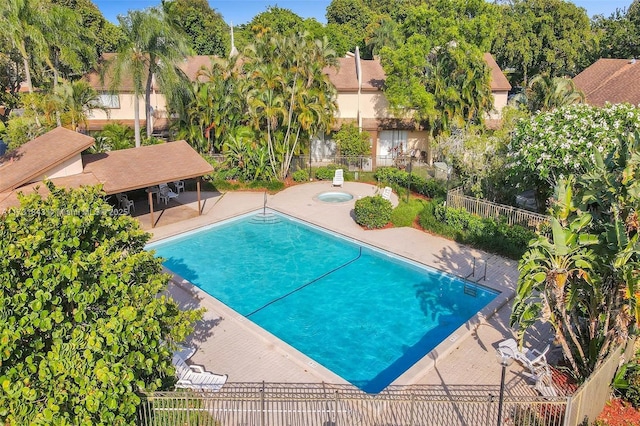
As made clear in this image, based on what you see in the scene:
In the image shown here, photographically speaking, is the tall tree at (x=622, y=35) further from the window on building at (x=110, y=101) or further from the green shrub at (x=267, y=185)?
the window on building at (x=110, y=101)

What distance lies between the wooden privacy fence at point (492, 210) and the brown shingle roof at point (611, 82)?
495 inches

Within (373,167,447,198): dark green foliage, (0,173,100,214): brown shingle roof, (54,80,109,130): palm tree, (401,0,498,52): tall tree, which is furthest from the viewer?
(401,0,498,52): tall tree

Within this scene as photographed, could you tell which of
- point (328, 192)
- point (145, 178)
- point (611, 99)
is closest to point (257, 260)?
point (145, 178)

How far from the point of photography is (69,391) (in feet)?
23.2

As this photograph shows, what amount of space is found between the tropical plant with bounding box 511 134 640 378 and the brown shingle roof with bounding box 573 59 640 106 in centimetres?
2026

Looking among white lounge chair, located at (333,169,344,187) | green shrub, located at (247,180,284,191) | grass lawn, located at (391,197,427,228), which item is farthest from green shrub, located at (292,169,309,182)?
grass lawn, located at (391,197,427,228)

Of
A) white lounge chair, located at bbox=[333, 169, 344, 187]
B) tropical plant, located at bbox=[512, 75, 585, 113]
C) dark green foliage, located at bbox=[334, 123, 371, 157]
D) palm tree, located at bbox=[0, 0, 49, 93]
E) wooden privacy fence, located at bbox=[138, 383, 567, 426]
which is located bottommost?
wooden privacy fence, located at bbox=[138, 383, 567, 426]

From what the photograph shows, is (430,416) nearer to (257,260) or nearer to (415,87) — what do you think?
(257,260)

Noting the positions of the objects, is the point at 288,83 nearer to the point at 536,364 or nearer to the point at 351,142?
the point at 351,142

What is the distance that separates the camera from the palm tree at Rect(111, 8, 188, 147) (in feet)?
91.2

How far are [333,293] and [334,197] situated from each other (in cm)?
1160

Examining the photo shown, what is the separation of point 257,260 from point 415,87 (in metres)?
17.2

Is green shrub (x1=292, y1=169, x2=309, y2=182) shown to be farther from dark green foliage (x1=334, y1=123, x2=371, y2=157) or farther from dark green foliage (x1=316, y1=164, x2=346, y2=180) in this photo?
dark green foliage (x1=334, y1=123, x2=371, y2=157)

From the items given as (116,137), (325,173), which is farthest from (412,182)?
(116,137)
